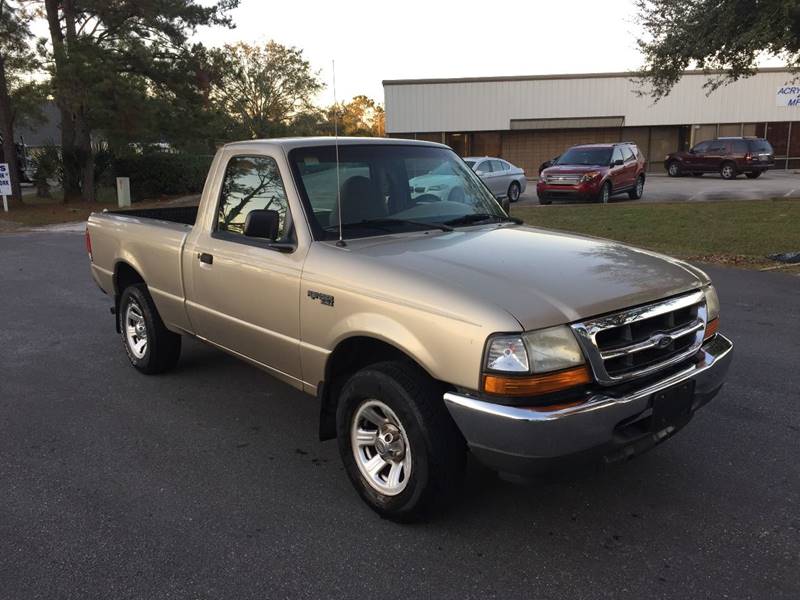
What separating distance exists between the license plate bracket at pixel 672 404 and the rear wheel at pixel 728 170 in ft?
95.9

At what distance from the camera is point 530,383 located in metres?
2.72

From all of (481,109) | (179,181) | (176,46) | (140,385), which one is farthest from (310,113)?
(140,385)

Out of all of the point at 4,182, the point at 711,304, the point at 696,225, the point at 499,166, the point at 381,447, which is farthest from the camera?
the point at 4,182

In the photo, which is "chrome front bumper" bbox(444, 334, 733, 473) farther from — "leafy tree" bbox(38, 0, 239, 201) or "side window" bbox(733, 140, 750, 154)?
"side window" bbox(733, 140, 750, 154)

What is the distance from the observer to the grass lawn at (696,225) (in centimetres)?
1100

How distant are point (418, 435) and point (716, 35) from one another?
1127 centimetres

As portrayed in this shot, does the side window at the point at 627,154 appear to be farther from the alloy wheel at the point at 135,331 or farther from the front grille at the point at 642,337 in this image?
the front grille at the point at 642,337

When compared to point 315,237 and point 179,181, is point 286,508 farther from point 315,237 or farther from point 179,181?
point 179,181

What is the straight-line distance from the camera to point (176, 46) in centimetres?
2305

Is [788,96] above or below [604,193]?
above

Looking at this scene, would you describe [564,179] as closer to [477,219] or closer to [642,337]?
[477,219]

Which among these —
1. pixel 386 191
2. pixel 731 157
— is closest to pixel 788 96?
pixel 731 157

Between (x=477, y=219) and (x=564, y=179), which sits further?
(x=564, y=179)

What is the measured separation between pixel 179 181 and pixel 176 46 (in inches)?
237
